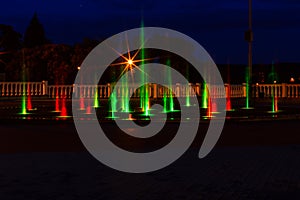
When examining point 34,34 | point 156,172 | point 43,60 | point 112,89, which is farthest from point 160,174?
point 34,34

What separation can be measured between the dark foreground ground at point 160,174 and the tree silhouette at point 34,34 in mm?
64208

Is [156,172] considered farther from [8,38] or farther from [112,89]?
[8,38]

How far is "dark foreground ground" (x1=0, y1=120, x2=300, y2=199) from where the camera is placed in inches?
305

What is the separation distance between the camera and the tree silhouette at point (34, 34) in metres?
77.1

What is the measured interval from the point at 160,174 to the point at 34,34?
2789 inches

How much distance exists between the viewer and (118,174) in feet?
30.6

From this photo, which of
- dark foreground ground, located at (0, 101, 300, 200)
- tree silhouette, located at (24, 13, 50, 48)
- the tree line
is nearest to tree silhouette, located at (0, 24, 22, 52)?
the tree line

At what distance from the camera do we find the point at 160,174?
9297mm

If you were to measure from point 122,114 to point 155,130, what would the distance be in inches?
234

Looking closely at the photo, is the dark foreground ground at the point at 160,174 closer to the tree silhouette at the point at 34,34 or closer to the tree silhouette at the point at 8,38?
the tree silhouette at the point at 8,38

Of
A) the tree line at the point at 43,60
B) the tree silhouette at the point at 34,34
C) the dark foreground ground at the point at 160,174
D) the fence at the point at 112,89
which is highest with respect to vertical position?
the tree silhouette at the point at 34,34

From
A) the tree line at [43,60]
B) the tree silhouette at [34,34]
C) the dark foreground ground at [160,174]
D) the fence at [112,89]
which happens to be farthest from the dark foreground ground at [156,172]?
the tree silhouette at [34,34]

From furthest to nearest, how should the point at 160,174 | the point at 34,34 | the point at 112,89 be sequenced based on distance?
the point at 34,34 → the point at 112,89 → the point at 160,174

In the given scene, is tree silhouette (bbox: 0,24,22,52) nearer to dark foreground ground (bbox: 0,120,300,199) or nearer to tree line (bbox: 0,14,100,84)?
tree line (bbox: 0,14,100,84)
